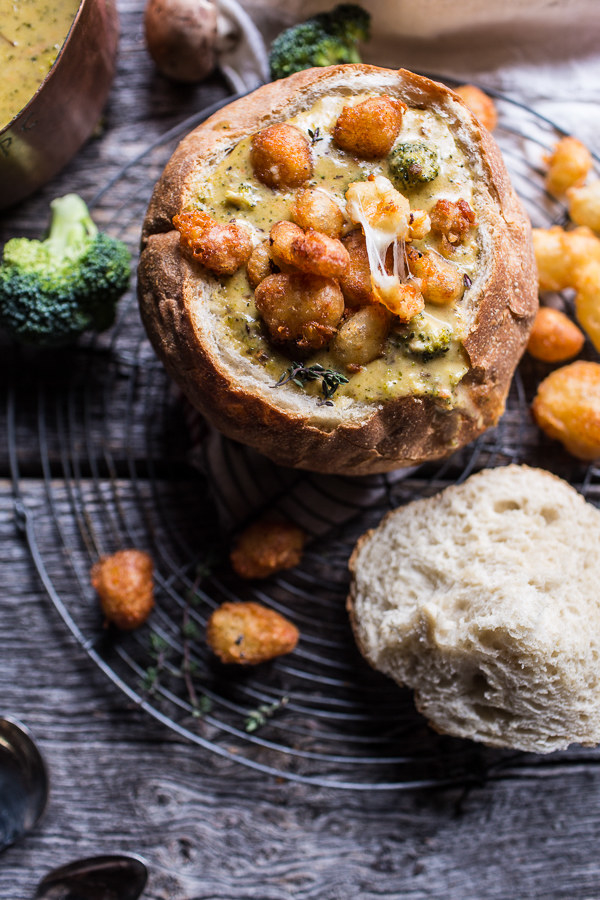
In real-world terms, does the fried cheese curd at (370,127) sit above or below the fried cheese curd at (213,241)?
above

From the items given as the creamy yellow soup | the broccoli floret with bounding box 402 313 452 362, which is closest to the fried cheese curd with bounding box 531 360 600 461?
the broccoli floret with bounding box 402 313 452 362

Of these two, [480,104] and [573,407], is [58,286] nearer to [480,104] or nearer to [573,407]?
[480,104]

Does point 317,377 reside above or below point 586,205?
below

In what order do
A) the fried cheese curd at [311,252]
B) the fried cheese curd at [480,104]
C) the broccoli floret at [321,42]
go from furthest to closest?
the fried cheese curd at [480,104]
the broccoli floret at [321,42]
the fried cheese curd at [311,252]

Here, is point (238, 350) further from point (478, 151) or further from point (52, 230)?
point (52, 230)

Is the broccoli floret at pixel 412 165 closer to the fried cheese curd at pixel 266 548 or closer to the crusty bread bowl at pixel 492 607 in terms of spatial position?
the crusty bread bowl at pixel 492 607

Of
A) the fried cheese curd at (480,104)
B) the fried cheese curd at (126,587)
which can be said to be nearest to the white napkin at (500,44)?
the fried cheese curd at (480,104)

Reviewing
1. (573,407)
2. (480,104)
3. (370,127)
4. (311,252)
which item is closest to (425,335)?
(311,252)
